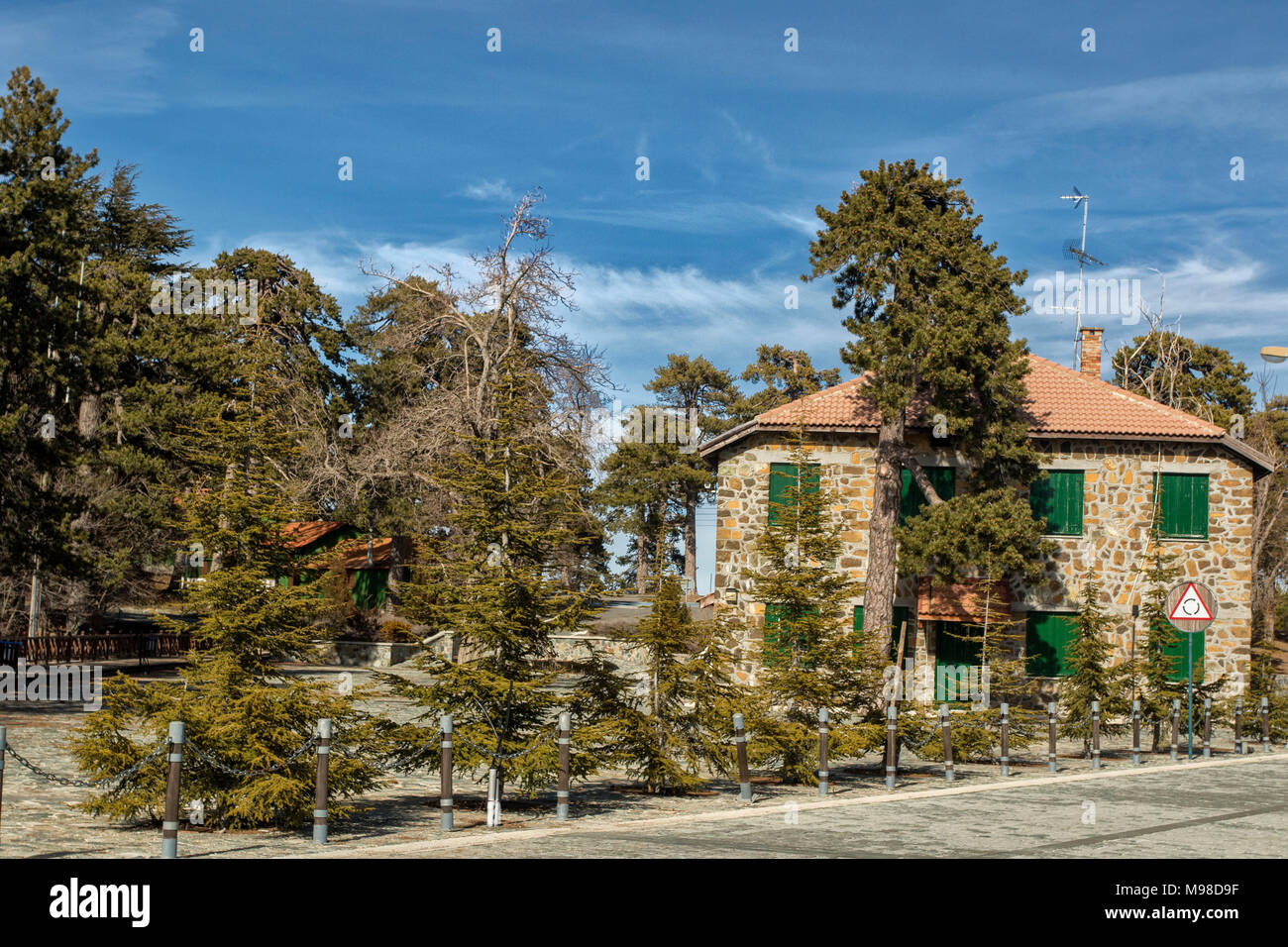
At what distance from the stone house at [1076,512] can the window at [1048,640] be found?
2 cm

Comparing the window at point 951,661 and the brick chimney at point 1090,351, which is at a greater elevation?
the brick chimney at point 1090,351

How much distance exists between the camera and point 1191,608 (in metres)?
20.9

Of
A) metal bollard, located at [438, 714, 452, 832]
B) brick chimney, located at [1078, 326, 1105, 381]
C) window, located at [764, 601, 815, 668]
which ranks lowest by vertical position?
metal bollard, located at [438, 714, 452, 832]

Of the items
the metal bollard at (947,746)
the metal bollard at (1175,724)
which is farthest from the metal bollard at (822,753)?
the metal bollard at (1175,724)

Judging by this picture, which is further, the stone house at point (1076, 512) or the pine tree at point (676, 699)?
the stone house at point (1076, 512)

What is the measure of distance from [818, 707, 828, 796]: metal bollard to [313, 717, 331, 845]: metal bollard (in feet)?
22.5

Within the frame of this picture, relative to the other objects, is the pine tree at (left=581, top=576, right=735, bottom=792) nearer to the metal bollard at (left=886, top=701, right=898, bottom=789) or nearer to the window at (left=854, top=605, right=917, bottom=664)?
the metal bollard at (left=886, top=701, right=898, bottom=789)

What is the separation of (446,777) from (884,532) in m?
16.9

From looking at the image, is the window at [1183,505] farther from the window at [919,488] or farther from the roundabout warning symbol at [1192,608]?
the roundabout warning symbol at [1192,608]

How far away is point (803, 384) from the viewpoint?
2334 inches

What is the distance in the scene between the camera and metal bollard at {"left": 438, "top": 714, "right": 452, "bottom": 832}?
1148 centimetres

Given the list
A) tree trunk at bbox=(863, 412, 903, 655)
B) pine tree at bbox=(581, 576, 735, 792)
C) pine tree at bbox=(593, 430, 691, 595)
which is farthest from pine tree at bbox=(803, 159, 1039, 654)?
pine tree at bbox=(593, 430, 691, 595)

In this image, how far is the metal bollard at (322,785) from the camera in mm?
10477

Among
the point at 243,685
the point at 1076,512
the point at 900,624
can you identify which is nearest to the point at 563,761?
the point at 243,685
